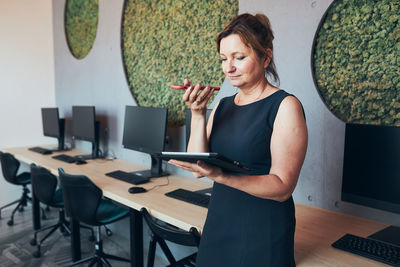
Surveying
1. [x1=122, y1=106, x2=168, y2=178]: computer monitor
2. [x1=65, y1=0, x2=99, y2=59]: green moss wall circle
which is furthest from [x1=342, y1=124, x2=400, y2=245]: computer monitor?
[x1=65, y1=0, x2=99, y2=59]: green moss wall circle

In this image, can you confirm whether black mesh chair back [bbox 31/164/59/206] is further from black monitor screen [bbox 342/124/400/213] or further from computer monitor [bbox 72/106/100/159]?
black monitor screen [bbox 342/124/400/213]

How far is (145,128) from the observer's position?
259cm

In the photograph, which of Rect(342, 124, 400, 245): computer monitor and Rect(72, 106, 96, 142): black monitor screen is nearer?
Rect(342, 124, 400, 245): computer monitor

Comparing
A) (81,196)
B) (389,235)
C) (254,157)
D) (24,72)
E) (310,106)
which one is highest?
(24,72)

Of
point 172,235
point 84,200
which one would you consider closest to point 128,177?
point 84,200

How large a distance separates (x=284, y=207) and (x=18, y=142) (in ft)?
→ 13.7

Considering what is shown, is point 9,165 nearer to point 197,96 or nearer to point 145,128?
point 145,128

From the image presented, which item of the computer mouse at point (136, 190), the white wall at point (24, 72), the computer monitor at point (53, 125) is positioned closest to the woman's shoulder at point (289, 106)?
the computer mouse at point (136, 190)

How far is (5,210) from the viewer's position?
3.99m

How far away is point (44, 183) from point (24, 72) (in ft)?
6.97

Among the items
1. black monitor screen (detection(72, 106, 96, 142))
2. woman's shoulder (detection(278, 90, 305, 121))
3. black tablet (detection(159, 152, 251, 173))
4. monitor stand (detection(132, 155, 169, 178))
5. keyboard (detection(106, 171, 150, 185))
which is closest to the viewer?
black tablet (detection(159, 152, 251, 173))

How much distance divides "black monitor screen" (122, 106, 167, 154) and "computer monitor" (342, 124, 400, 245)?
140 cm

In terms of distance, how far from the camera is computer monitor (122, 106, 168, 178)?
8.09ft

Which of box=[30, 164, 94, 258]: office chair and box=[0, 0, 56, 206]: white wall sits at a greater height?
box=[0, 0, 56, 206]: white wall
